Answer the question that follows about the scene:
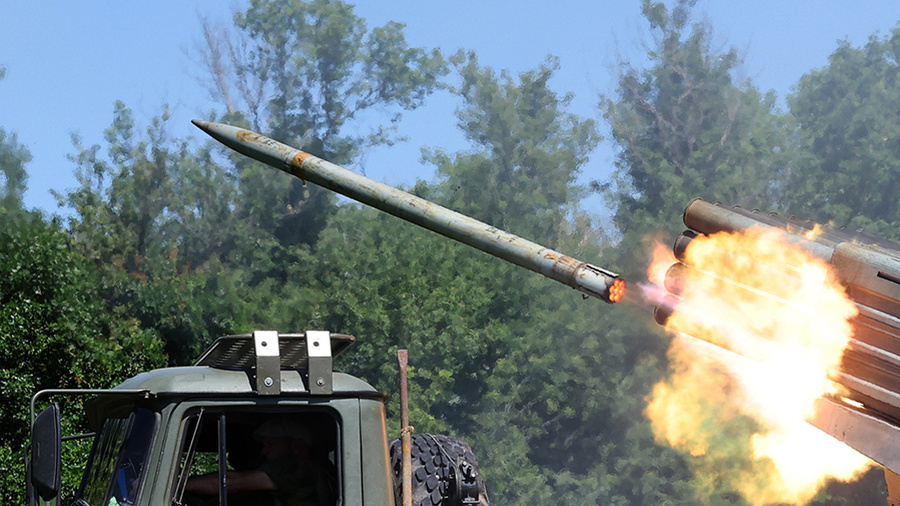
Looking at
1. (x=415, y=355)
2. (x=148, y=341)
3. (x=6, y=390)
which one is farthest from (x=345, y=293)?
(x=6, y=390)

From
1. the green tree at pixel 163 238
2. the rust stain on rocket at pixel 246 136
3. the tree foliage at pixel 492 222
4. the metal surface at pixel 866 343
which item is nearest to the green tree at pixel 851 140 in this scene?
the tree foliage at pixel 492 222

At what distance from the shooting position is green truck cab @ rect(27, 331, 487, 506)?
5.76 meters

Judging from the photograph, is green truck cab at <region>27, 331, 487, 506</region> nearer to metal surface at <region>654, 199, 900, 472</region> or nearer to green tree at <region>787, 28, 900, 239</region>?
metal surface at <region>654, 199, 900, 472</region>

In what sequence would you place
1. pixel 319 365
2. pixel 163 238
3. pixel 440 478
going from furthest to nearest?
pixel 163 238 < pixel 440 478 < pixel 319 365

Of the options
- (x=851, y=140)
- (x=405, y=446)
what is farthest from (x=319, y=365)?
(x=851, y=140)

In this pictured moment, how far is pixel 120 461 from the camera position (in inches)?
233

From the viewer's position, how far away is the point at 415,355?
44750mm

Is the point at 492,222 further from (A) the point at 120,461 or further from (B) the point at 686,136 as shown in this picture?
(A) the point at 120,461

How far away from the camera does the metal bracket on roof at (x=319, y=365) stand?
6.03 meters

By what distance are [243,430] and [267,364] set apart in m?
0.48

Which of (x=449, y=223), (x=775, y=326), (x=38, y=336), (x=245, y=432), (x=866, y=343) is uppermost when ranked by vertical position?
(x=449, y=223)

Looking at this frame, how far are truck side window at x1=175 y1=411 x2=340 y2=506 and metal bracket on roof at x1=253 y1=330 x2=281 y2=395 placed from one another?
240 millimetres

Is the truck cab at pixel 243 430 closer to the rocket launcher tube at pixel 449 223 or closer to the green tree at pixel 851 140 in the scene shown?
the rocket launcher tube at pixel 449 223

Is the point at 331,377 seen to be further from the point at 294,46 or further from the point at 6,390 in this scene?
the point at 294,46
